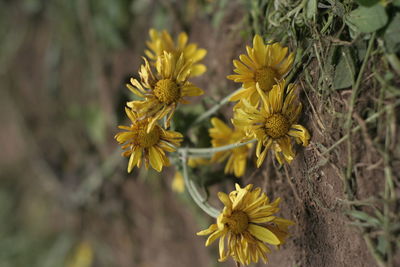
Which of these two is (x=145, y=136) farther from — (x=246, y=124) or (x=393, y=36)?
(x=393, y=36)

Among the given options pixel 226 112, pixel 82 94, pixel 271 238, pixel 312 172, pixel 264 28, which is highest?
pixel 82 94

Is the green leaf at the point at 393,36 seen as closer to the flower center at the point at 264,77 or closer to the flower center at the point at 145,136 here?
the flower center at the point at 264,77

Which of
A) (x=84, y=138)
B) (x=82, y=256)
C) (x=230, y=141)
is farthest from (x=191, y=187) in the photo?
(x=82, y=256)

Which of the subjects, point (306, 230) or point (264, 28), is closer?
point (306, 230)

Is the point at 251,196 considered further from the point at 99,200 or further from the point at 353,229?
the point at 99,200

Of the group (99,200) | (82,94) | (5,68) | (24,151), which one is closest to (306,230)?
(99,200)

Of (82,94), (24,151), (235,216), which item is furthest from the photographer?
(24,151)

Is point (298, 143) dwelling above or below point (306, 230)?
above
